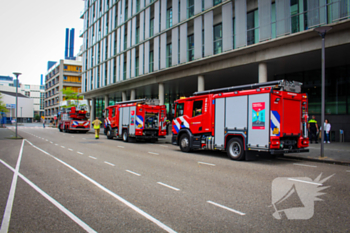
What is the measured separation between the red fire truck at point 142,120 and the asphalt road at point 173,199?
1019 cm

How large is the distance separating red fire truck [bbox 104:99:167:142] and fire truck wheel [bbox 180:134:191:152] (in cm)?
534

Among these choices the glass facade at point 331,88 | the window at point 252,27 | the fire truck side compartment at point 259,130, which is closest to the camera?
the fire truck side compartment at point 259,130

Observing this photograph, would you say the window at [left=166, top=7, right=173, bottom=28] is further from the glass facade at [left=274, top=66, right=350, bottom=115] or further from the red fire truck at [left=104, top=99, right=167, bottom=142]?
the glass facade at [left=274, top=66, right=350, bottom=115]

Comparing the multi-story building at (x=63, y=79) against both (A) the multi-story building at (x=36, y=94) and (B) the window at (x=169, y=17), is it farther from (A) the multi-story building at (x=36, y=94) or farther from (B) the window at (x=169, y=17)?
A: (B) the window at (x=169, y=17)

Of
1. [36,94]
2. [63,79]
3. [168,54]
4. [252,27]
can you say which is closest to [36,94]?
[36,94]

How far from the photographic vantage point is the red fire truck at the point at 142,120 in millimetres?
18688

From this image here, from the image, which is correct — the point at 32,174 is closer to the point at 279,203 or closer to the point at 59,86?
the point at 279,203

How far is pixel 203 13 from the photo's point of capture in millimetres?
20719

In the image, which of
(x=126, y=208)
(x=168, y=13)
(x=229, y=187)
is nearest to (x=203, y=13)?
(x=168, y=13)

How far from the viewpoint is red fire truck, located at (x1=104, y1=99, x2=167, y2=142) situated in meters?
18.7

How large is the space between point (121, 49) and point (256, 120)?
27583 mm

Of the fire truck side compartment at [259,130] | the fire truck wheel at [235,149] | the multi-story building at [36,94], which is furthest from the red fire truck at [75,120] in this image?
the multi-story building at [36,94]

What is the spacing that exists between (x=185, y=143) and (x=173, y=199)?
28.3 ft

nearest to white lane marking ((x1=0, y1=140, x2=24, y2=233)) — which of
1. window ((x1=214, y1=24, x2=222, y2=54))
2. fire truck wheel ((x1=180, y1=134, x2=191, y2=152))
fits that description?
fire truck wheel ((x1=180, y1=134, x2=191, y2=152))
